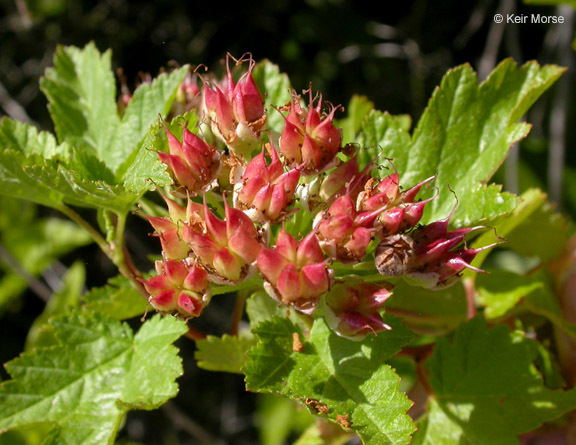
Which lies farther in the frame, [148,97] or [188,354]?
[188,354]

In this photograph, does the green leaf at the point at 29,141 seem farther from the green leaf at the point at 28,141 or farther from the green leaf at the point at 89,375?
the green leaf at the point at 89,375

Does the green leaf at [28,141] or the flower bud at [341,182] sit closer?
the flower bud at [341,182]

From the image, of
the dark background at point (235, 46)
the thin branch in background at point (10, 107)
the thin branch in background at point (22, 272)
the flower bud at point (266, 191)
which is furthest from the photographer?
the dark background at point (235, 46)

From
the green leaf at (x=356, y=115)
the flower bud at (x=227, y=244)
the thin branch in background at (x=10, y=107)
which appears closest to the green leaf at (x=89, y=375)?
the flower bud at (x=227, y=244)

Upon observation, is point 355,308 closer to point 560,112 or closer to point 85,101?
point 85,101

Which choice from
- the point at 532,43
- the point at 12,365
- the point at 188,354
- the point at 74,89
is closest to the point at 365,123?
the point at 74,89

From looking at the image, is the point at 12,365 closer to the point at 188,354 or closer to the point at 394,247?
the point at 394,247
